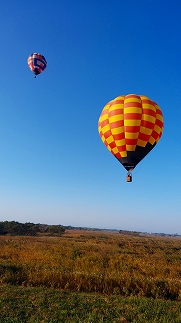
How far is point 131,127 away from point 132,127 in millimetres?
68

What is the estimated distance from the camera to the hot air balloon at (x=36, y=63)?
3138cm

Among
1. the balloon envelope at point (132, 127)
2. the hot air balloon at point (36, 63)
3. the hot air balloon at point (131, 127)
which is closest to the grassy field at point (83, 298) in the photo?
the hot air balloon at point (131, 127)

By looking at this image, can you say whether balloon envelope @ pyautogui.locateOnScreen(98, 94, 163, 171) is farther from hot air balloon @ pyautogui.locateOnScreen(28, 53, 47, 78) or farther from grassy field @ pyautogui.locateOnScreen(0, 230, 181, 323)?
hot air balloon @ pyautogui.locateOnScreen(28, 53, 47, 78)

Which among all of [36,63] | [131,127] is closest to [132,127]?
[131,127]

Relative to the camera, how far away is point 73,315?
879cm

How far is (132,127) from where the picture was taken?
1733 cm

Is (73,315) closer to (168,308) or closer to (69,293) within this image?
(69,293)

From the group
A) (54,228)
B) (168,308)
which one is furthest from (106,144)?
(54,228)

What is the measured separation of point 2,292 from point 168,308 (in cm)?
676

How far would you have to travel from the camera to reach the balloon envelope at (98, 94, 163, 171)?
17.4m

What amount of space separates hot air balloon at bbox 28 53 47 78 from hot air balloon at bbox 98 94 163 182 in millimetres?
16762

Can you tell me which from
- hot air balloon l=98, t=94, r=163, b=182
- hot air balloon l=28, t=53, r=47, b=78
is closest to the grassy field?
hot air balloon l=98, t=94, r=163, b=182

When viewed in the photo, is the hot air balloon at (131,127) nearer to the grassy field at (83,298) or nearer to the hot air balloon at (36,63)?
the grassy field at (83,298)

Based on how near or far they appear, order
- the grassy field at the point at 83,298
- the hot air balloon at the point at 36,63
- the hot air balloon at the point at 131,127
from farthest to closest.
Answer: the hot air balloon at the point at 36,63 → the hot air balloon at the point at 131,127 → the grassy field at the point at 83,298
